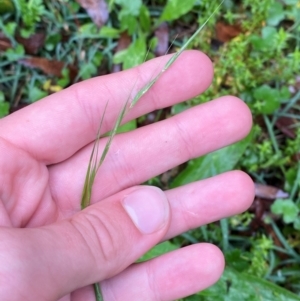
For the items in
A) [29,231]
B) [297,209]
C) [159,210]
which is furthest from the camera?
[297,209]

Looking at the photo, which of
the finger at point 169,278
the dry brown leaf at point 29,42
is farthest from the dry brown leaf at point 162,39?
the finger at point 169,278

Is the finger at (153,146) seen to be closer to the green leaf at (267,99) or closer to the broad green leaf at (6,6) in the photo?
the green leaf at (267,99)

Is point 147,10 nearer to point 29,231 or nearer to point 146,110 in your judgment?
point 146,110

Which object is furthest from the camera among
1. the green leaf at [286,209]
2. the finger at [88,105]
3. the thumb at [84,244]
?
the green leaf at [286,209]

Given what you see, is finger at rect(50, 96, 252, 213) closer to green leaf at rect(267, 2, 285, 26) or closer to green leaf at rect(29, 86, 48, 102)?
green leaf at rect(29, 86, 48, 102)

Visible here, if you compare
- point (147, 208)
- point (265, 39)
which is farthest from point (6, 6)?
point (147, 208)

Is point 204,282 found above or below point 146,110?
below

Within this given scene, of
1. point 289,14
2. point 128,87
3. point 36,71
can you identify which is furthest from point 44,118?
point 289,14
